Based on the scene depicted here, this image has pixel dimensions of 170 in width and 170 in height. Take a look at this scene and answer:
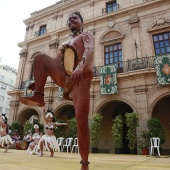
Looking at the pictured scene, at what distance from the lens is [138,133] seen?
9.67m

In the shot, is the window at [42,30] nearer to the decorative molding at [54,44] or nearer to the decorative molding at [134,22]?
the decorative molding at [54,44]

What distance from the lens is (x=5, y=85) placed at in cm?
4000

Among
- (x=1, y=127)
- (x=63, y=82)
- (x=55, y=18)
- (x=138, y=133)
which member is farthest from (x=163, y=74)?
(x=55, y=18)

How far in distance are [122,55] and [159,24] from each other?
3.05 meters

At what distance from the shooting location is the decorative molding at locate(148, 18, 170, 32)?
37.7ft

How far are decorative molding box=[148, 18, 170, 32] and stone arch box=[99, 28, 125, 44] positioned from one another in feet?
6.39

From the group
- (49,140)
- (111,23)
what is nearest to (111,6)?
(111,23)

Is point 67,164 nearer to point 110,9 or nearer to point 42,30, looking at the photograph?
point 110,9

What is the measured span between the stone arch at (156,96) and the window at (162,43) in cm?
278

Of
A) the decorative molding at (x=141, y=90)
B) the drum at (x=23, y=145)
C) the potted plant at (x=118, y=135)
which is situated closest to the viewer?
the potted plant at (x=118, y=135)

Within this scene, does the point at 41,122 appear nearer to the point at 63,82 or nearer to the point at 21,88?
the point at 21,88

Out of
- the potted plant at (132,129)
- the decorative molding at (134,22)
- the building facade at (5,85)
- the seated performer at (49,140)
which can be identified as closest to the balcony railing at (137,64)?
the decorative molding at (134,22)

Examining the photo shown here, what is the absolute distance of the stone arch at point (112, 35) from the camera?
1282 cm

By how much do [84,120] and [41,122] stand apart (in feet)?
40.7
